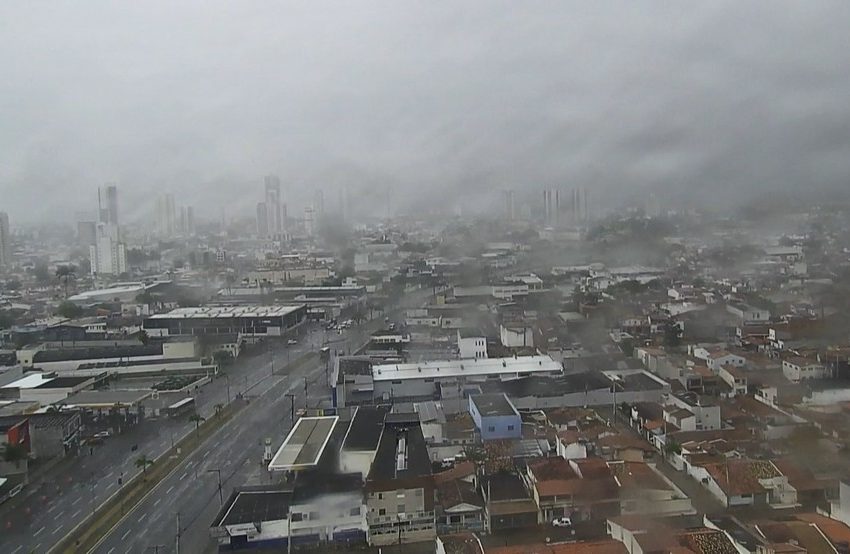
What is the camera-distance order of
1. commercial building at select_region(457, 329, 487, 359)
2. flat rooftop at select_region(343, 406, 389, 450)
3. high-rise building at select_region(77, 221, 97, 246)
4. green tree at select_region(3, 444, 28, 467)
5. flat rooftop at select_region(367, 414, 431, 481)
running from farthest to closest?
high-rise building at select_region(77, 221, 97, 246) < commercial building at select_region(457, 329, 487, 359) < green tree at select_region(3, 444, 28, 467) < flat rooftop at select_region(343, 406, 389, 450) < flat rooftop at select_region(367, 414, 431, 481)

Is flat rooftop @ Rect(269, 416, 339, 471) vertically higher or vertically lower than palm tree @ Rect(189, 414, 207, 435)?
higher

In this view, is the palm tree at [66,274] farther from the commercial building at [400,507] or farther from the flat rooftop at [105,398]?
the commercial building at [400,507]

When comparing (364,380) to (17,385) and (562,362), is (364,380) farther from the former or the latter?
(17,385)

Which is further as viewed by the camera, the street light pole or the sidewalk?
the street light pole

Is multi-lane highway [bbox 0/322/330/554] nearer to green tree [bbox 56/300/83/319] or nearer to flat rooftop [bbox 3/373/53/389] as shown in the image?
flat rooftop [bbox 3/373/53/389]

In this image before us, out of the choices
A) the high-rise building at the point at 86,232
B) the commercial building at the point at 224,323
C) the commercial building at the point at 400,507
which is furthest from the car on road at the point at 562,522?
the high-rise building at the point at 86,232

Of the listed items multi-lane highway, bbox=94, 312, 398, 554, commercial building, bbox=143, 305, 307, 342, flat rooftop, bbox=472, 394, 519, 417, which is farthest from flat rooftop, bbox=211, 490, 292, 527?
commercial building, bbox=143, 305, 307, 342
